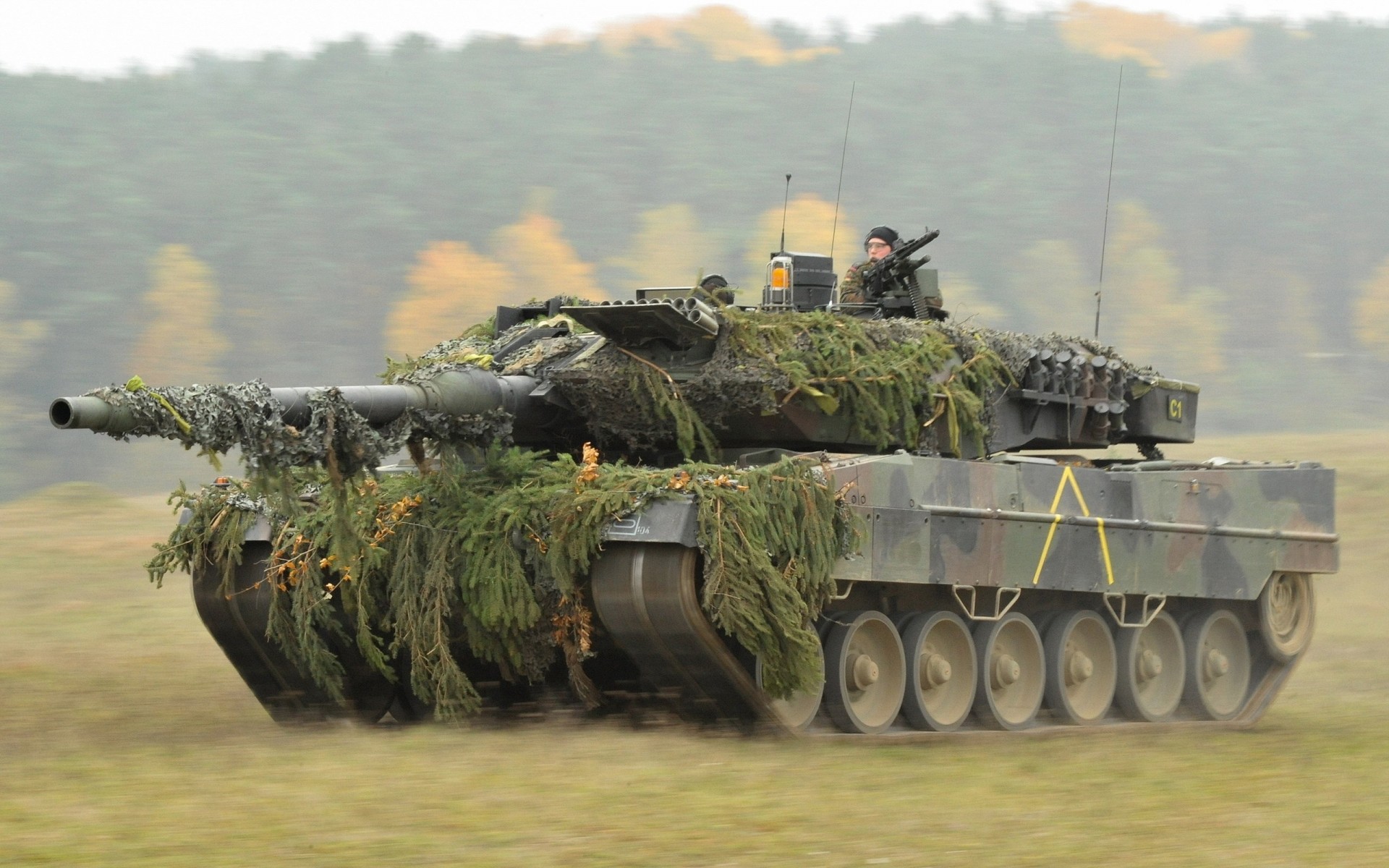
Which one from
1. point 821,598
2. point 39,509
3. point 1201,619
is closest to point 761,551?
point 821,598

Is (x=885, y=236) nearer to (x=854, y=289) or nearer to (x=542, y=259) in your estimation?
(x=854, y=289)

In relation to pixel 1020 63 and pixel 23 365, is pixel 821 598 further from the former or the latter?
pixel 1020 63

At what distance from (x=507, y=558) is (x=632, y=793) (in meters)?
2.27

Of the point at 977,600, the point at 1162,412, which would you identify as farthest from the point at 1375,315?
the point at 977,600

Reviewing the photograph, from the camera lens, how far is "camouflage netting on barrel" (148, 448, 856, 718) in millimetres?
9930

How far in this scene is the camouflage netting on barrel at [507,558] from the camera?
9.93 metres

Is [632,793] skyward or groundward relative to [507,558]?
groundward

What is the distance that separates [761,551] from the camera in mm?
9852

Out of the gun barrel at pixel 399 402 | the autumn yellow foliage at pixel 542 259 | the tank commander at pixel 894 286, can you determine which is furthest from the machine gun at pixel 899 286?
the autumn yellow foliage at pixel 542 259

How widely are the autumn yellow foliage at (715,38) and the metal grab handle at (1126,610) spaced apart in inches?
1628

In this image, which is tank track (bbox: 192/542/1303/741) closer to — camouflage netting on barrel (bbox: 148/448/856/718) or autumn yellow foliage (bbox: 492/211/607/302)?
camouflage netting on barrel (bbox: 148/448/856/718)

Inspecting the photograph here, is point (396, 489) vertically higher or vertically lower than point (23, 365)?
lower

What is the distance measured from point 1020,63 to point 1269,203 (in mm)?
8559

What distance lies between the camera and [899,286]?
13.0 m
